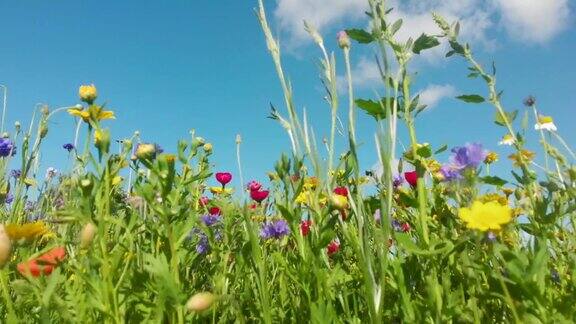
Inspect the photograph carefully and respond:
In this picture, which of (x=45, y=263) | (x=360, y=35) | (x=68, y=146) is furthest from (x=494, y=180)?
(x=68, y=146)

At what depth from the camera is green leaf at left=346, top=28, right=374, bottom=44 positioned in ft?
4.43

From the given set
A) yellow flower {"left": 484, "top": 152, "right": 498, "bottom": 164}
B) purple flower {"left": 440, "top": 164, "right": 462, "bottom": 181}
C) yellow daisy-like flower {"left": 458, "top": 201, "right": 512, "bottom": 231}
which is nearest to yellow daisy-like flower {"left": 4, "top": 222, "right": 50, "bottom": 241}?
yellow daisy-like flower {"left": 458, "top": 201, "right": 512, "bottom": 231}

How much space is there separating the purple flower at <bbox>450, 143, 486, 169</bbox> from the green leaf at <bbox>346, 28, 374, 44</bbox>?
41cm

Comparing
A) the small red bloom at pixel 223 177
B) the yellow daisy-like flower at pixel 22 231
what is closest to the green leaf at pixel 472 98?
the yellow daisy-like flower at pixel 22 231

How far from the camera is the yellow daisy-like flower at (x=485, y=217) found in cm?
108

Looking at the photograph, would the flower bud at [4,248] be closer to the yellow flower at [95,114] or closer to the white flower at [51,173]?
the yellow flower at [95,114]

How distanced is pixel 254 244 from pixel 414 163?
429 millimetres

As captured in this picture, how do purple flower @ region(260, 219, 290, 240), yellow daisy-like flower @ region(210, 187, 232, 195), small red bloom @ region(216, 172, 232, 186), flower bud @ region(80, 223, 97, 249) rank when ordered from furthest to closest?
1. small red bloom @ region(216, 172, 232, 186)
2. yellow daisy-like flower @ region(210, 187, 232, 195)
3. purple flower @ region(260, 219, 290, 240)
4. flower bud @ region(80, 223, 97, 249)

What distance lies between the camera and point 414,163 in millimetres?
1392

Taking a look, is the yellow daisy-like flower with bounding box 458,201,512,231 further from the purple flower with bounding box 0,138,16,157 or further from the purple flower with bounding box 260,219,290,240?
the purple flower with bounding box 0,138,16,157

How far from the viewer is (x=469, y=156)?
4.99ft

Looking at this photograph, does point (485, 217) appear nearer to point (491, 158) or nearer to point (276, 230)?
point (276, 230)

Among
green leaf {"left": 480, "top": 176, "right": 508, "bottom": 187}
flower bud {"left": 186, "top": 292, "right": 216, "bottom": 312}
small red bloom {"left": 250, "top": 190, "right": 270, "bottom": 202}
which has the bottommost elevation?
flower bud {"left": 186, "top": 292, "right": 216, "bottom": 312}

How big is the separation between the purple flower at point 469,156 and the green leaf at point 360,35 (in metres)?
0.41
